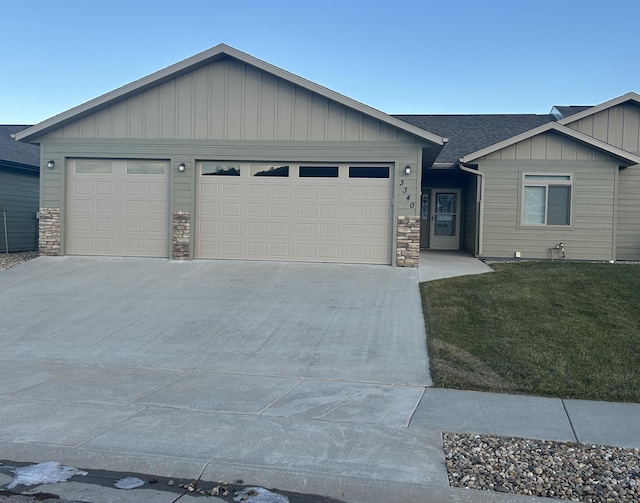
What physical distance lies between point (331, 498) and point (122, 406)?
305 cm

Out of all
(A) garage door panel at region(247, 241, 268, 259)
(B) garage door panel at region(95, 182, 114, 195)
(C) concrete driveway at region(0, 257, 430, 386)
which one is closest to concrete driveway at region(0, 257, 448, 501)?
(C) concrete driveway at region(0, 257, 430, 386)

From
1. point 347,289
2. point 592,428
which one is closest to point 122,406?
point 592,428

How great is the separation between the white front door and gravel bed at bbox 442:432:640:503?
14.6 meters

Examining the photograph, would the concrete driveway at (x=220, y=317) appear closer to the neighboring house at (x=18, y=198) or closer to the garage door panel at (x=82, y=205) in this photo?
the garage door panel at (x=82, y=205)

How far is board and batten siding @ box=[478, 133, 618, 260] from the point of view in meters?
15.9

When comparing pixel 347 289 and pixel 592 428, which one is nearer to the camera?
pixel 592 428

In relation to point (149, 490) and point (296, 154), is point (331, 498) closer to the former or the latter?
point (149, 490)

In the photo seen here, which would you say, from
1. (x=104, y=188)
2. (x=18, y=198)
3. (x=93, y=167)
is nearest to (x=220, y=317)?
(x=104, y=188)

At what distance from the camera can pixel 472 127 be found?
20953mm

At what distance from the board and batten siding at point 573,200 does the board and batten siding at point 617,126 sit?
1839 millimetres

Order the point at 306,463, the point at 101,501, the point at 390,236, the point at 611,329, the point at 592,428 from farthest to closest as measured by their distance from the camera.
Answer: the point at 390,236 → the point at 611,329 → the point at 592,428 → the point at 306,463 → the point at 101,501

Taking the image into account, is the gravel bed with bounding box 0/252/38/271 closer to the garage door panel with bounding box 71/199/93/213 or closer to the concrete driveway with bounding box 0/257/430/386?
the concrete driveway with bounding box 0/257/430/386

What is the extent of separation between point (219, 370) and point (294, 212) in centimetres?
726

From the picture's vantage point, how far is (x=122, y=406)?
6480 mm
